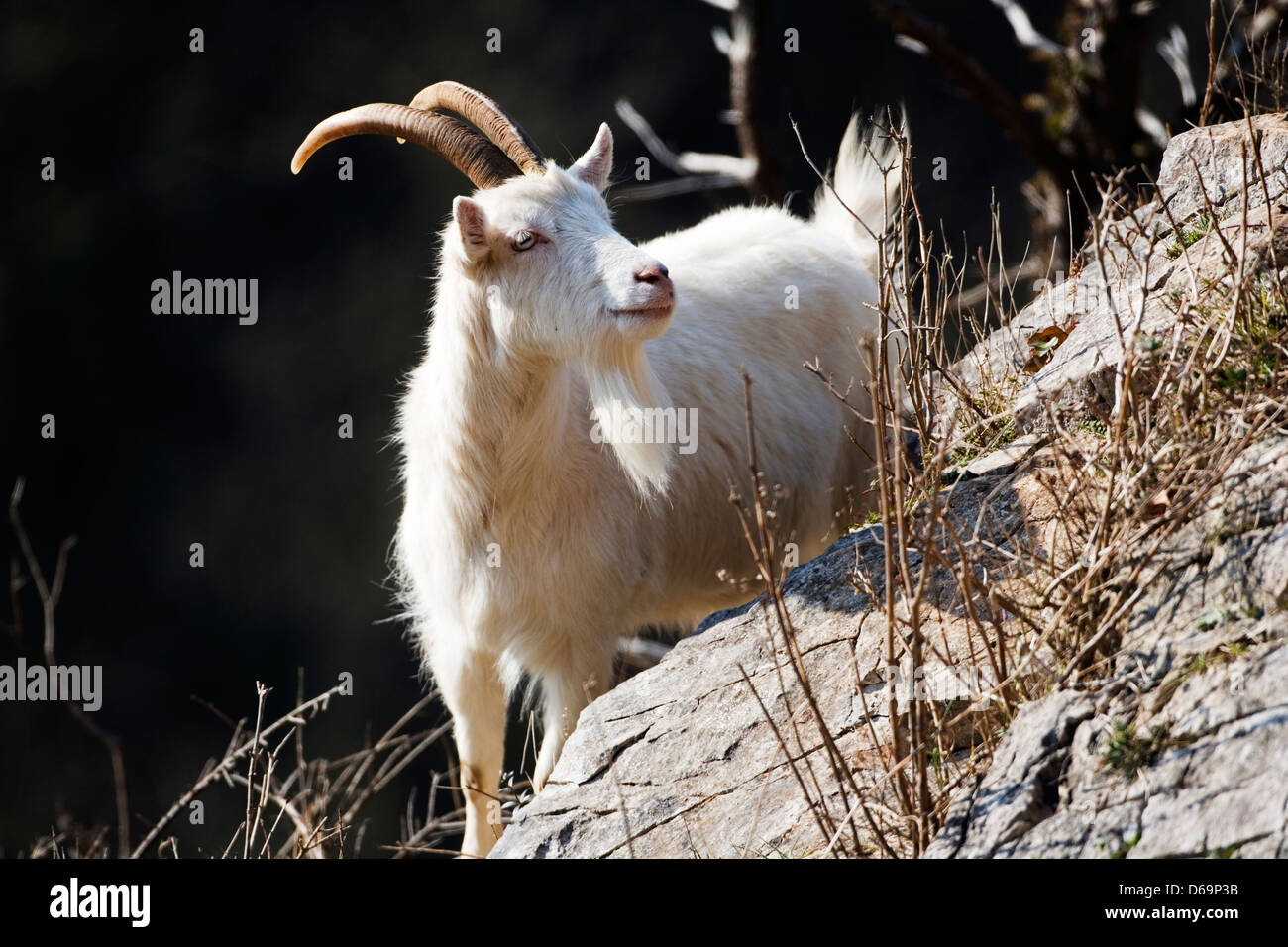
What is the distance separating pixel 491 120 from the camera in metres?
3.78

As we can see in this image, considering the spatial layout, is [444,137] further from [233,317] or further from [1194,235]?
[233,317]

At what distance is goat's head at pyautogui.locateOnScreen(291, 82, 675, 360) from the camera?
330 cm

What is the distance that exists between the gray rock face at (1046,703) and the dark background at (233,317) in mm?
6133

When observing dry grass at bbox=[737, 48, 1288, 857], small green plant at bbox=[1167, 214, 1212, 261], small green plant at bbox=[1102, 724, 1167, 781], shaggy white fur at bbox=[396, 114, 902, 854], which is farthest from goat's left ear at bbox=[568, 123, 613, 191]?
small green plant at bbox=[1102, 724, 1167, 781]

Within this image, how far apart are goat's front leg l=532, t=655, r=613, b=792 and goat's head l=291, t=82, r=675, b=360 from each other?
0.85 m

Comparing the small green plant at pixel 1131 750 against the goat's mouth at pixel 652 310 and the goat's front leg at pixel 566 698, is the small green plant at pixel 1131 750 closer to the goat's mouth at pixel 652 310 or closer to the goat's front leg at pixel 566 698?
the goat's mouth at pixel 652 310

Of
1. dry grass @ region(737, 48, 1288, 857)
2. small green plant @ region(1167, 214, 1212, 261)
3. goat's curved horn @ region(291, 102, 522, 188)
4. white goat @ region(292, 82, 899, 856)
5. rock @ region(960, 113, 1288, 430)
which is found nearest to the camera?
dry grass @ region(737, 48, 1288, 857)

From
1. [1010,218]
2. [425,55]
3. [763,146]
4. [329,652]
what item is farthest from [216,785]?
[1010,218]

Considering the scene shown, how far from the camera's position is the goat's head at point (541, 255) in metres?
3.30

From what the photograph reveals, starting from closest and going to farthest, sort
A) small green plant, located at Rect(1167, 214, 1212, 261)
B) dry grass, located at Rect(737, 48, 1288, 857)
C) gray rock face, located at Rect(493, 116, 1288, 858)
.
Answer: gray rock face, located at Rect(493, 116, 1288, 858) < dry grass, located at Rect(737, 48, 1288, 857) < small green plant, located at Rect(1167, 214, 1212, 261)

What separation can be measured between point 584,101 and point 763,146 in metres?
3.17

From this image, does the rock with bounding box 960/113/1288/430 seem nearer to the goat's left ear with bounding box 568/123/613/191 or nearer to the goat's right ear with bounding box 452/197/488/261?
the goat's left ear with bounding box 568/123/613/191

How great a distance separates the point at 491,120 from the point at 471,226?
1.75 feet
